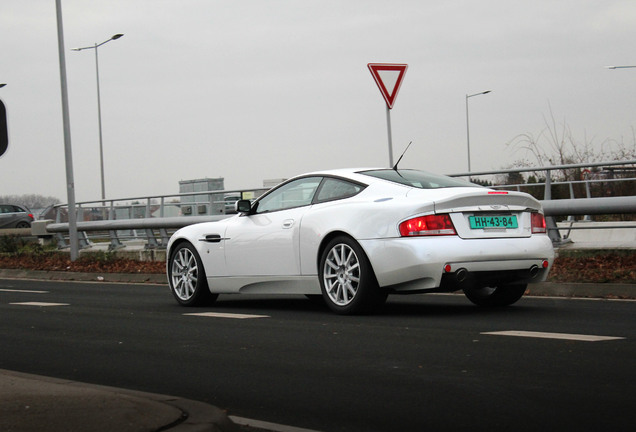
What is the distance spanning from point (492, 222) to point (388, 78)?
5343mm

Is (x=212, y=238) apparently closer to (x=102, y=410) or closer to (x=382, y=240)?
(x=382, y=240)

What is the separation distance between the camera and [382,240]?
929 cm

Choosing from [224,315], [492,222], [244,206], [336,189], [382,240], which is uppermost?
[336,189]

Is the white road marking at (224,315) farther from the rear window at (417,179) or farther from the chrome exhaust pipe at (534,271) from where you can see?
the chrome exhaust pipe at (534,271)

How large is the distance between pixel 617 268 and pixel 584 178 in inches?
160

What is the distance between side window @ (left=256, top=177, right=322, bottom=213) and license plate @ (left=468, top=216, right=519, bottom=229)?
1.83 meters

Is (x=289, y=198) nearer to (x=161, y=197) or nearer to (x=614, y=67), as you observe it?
(x=161, y=197)

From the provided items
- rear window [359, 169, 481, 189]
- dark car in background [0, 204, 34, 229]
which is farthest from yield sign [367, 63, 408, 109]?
dark car in background [0, 204, 34, 229]

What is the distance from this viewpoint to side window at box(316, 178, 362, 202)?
10070 mm

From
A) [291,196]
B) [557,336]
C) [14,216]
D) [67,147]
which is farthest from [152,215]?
[14,216]

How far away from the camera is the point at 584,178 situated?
55.5 ft

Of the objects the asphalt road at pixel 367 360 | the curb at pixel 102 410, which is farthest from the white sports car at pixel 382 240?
the curb at pixel 102 410

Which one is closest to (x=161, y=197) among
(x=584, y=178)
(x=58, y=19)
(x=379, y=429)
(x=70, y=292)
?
(x=58, y=19)

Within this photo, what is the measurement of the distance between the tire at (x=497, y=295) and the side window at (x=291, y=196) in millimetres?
1818
